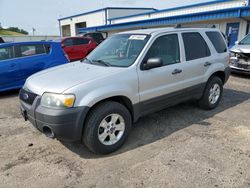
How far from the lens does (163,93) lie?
13.9 feet

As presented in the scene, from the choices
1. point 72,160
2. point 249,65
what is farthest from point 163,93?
point 249,65

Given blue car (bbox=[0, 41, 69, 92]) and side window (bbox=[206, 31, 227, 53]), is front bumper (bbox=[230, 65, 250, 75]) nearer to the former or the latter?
side window (bbox=[206, 31, 227, 53])

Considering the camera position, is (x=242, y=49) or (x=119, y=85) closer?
(x=119, y=85)

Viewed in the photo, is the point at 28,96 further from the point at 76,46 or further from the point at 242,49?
the point at 76,46

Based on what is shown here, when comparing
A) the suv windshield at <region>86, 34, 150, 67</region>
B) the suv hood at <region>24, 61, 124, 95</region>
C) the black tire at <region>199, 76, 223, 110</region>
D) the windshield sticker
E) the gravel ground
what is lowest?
the gravel ground

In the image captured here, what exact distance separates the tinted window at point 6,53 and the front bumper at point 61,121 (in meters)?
4.33

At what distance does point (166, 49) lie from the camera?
4293mm

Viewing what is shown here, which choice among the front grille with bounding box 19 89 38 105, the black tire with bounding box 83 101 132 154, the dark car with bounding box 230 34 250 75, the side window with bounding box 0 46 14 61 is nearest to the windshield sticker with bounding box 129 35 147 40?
the black tire with bounding box 83 101 132 154

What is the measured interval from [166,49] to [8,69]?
187 inches

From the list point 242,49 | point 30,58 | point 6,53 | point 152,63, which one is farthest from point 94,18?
point 152,63

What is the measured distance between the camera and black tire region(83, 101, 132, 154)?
334 cm

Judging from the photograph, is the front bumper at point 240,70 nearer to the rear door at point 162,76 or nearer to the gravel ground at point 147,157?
the gravel ground at point 147,157

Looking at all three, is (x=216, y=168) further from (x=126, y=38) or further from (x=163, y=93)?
(x=126, y=38)

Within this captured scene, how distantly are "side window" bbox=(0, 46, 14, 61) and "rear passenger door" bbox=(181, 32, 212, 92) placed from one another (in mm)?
5030
